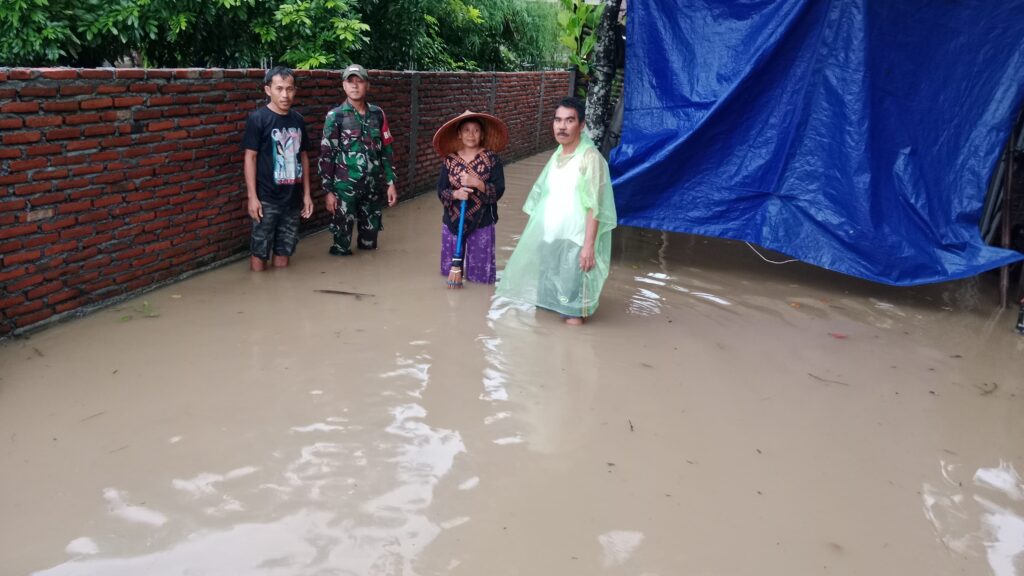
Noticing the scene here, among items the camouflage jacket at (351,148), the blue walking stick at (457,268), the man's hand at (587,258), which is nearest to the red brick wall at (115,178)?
the camouflage jacket at (351,148)

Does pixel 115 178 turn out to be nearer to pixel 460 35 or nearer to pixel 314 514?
pixel 314 514

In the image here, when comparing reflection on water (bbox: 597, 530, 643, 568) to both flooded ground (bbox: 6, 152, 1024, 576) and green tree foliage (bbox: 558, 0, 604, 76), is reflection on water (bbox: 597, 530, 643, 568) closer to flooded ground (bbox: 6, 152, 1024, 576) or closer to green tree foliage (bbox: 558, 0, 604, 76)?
flooded ground (bbox: 6, 152, 1024, 576)

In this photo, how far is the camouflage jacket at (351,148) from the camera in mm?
5609

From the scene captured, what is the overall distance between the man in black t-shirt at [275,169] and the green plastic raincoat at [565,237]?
1669mm

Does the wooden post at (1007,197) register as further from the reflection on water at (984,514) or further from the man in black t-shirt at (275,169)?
the man in black t-shirt at (275,169)

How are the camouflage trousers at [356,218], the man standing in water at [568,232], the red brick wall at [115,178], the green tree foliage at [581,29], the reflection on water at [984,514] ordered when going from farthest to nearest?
the green tree foliage at [581,29] < the camouflage trousers at [356,218] < the man standing in water at [568,232] < the red brick wall at [115,178] < the reflection on water at [984,514]

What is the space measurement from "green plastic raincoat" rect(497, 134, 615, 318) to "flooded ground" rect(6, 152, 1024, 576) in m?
0.19

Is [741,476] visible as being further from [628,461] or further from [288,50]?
[288,50]

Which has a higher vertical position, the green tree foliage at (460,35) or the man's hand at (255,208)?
the green tree foliage at (460,35)

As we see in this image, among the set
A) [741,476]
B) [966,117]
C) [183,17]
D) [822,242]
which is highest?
[183,17]

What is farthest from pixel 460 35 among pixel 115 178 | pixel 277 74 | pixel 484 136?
pixel 115 178

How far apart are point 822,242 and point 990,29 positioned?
1745 millimetres

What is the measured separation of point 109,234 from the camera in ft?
14.7

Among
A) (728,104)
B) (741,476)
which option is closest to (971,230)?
(728,104)
